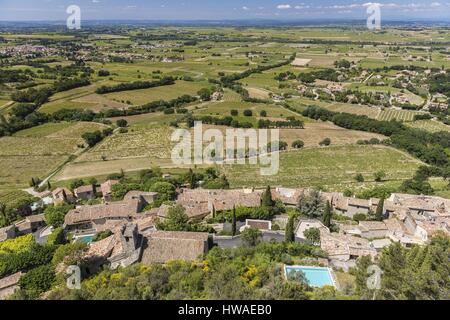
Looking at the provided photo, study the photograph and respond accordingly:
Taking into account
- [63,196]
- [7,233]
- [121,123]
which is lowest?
[7,233]

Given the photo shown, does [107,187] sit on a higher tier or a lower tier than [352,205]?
higher

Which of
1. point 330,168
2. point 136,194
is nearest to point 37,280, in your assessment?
point 136,194

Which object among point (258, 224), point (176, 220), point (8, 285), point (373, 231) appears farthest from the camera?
point (258, 224)

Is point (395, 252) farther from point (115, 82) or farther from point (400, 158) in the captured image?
point (115, 82)

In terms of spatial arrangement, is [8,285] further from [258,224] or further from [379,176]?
[379,176]

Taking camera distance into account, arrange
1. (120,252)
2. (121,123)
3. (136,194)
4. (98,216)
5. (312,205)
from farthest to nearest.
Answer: (121,123), (136,194), (312,205), (98,216), (120,252)
